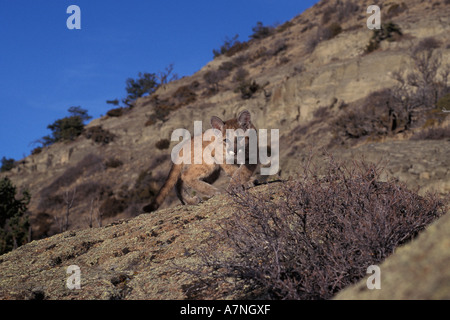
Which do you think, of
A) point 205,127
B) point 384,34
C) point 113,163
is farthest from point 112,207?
point 384,34

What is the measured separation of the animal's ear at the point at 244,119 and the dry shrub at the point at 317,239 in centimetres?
331

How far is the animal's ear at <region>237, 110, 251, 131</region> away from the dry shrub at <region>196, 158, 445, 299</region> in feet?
10.9

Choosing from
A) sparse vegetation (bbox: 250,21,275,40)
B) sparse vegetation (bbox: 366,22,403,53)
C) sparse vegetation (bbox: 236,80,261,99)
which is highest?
sparse vegetation (bbox: 250,21,275,40)

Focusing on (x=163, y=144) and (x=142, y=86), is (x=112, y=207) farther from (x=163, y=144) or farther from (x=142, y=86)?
(x=142, y=86)

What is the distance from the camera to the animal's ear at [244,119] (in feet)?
23.0

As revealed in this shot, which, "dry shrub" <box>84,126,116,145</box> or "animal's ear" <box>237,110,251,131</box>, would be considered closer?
"animal's ear" <box>237,110,251,131</box>

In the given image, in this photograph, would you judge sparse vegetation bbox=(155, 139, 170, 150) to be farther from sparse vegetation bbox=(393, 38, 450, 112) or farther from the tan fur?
the tan fur

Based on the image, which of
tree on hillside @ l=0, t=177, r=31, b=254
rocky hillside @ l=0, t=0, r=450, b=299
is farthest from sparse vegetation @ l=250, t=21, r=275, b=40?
tree on hillside @ l=0, t=177, r=31, b=254

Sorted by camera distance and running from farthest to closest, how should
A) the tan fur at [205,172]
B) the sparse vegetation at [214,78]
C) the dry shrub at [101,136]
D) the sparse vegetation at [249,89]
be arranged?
the sparse vegetation at [214,78] → the dry shrub at [101,136] → the sparse vegetation at [249,89] → the tan fur at [205,172]

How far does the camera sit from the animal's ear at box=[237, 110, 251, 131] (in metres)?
7.02

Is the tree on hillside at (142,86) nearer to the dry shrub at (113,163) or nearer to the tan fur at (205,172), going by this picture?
the dry shrub at (113,163)

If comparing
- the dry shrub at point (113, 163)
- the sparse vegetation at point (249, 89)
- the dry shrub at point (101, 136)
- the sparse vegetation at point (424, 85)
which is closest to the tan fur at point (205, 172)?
the sparse vegetation at point (424, 85)

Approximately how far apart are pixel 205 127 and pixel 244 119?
92.5 feet
